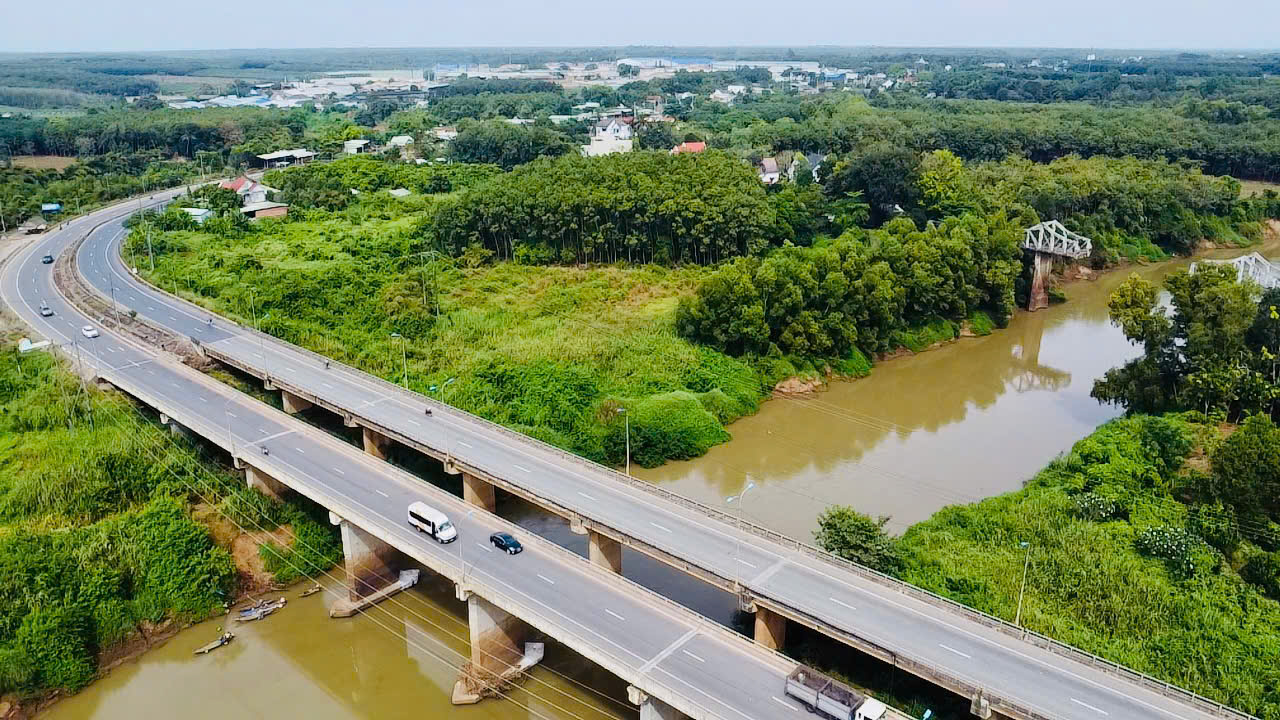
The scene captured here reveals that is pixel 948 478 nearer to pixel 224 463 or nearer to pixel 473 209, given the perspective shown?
pixel 224 463

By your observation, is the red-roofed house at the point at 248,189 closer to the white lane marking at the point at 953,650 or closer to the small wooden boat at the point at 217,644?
the small wooden boat at the point at 217,644

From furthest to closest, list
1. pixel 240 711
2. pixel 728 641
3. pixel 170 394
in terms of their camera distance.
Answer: pixel 170 394 < pixel 240 711 < pixel 728 641

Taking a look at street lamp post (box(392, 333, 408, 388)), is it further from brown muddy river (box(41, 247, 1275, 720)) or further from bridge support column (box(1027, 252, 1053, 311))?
bridge support column (box(1027, 252, 1053, 311))

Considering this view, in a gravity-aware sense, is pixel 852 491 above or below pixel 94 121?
below

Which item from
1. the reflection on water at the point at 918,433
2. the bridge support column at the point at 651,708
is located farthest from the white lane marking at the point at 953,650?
the reflection on water at the point at 918,433

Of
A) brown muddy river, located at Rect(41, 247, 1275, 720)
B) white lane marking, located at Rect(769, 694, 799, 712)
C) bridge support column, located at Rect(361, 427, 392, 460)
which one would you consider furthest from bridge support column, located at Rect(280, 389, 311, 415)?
white lane marking, located at Rect(769, 694, 799, 712)

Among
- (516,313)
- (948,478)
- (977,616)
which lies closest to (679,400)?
(948,478)

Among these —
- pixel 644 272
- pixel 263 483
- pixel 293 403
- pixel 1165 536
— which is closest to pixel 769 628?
pixel 1165 536
